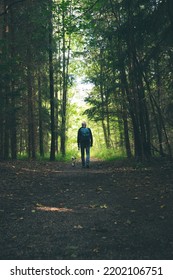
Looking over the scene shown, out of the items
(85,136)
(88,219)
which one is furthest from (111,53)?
(88,219)

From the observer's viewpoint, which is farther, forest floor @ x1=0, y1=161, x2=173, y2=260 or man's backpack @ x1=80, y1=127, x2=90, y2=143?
man's backpack @ x1=80, y1=127, x2=90, y2=143

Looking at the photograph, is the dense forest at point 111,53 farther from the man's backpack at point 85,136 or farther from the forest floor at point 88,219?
the forest floor at point 88,219

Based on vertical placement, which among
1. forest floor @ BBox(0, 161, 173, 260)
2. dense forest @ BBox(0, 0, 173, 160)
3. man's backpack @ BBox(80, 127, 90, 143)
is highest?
dense forest @ BBox(0, 0, 173, 160)

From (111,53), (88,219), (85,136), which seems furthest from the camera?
(111,53)

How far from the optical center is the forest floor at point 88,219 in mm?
4242

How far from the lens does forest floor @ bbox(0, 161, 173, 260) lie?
424 centimetres

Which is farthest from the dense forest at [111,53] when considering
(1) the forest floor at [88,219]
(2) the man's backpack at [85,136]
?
(1) the forest floor at [88,219]

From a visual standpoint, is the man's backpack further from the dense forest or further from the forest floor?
the forest floor

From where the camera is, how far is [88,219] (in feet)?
19.4

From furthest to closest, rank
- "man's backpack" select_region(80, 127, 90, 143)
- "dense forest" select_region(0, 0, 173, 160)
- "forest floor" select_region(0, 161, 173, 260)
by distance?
1. "man's backpack" select_region(80, 127, 90, 143)
2. "dense forest" select_region(0, 0, 173, 160)
3. "forest floor" select_region(0, 161, 173, 260)

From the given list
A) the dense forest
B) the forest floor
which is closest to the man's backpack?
the dense forest

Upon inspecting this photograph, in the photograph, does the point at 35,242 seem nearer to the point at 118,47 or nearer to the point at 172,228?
the point at 172,228

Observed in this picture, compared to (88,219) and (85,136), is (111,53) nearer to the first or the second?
(85,136)
